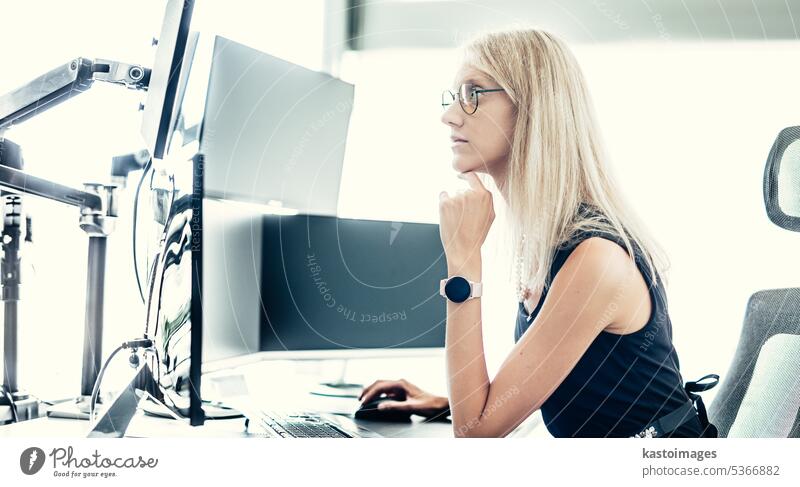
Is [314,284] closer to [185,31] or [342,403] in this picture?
[342,403]

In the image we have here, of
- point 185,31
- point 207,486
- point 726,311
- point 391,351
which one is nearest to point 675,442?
point 726,311

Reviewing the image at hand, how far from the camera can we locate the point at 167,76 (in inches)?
20.7

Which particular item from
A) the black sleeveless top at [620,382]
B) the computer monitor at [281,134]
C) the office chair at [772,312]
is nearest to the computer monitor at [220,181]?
the computer monitor at [281,134]

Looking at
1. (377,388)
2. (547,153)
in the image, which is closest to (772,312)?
(547,153)

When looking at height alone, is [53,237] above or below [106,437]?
above

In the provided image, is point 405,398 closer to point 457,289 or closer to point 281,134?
point 457,289

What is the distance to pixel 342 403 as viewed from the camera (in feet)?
2.06

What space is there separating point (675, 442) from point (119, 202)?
62 cm

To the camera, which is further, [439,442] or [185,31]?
[439,442]

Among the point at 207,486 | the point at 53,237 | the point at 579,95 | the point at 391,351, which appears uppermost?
the point at 579,95

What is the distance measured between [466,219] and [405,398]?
19cm

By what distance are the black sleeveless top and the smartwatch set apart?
0.05 meters

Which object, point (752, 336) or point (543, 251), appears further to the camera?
point (752, 336)

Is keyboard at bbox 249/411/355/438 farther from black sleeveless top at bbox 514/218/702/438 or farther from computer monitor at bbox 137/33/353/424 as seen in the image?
black sleeveless top at bbox 514/218/702/438
